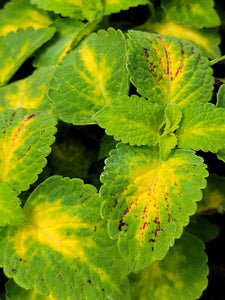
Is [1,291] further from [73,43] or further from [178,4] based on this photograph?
[178,4]

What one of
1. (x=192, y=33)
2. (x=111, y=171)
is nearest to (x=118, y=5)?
(x=192, y=33)

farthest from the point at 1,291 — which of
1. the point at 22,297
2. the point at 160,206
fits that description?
the point at 160,206

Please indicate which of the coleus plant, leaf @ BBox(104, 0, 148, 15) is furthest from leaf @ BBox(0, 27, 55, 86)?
leaf @ BBox(104, 0, 148, 15)

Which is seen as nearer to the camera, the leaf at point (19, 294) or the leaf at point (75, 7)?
the leaf at point (19, 294)

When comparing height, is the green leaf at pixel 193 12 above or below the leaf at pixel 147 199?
above

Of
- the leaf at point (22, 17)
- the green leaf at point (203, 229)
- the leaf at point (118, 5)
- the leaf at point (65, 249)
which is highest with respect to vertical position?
the leaf at point (118, 5)

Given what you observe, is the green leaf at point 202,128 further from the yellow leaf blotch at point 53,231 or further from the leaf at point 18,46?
the leaf at point 18,46

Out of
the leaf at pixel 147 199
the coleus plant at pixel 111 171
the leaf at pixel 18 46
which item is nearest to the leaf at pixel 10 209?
the coleus plant at pixel 111 171
